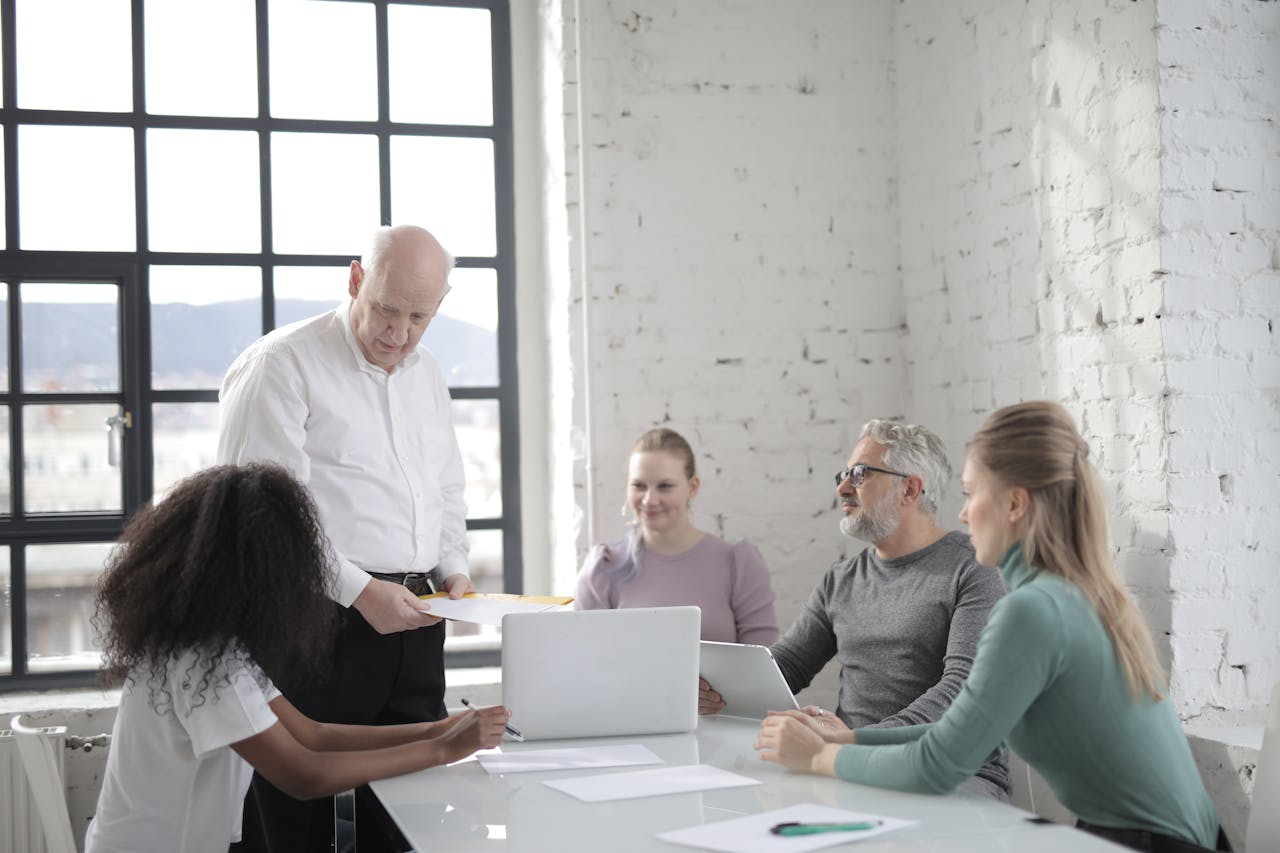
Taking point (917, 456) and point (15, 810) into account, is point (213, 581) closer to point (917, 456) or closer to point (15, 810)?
point (917, 456)

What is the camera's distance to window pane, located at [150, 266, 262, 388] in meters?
3.89

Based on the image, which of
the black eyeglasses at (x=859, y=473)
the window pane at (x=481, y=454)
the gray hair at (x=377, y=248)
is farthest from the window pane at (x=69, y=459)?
the black eyeglasses at (x=859, y=473)

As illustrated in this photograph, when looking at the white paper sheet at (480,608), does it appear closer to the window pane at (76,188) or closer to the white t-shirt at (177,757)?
the white t-shirt at (177,757)

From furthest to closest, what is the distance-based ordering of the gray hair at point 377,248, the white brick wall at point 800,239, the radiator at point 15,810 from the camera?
the white brick wall at point 800,239, the radiator at point 15,810, the gray hair at point 377,248

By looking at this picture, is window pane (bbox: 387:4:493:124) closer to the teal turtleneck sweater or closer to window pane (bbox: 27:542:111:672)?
window pane (bbox: 27:542:111:672)

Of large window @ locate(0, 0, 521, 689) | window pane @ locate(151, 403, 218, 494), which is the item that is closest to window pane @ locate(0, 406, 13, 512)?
large window @ locate(0, 0, 521, 689)

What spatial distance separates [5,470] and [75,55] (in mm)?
1244

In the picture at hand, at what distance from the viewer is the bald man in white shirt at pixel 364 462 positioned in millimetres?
2691

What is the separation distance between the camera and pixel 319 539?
2.07 m

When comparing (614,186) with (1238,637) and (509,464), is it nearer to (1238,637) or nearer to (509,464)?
(509,464)

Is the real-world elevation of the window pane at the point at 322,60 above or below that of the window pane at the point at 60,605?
above

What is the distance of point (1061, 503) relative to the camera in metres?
1.98

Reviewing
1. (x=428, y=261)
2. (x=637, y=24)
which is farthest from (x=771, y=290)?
(x=428, y=261)

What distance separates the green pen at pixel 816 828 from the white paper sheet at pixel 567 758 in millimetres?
479
